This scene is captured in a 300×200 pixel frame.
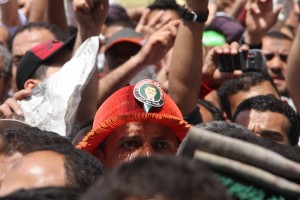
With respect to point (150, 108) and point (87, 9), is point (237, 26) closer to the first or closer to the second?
point (87, 9)

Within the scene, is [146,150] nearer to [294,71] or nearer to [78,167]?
[78,167]

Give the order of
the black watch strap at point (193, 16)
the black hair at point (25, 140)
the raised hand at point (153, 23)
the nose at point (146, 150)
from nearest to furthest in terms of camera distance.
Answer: the black hair at point (25, 140) → the nose at point (146, 150) → the black watch strap at point (193, 16) → the raised hand at point (153, 23)

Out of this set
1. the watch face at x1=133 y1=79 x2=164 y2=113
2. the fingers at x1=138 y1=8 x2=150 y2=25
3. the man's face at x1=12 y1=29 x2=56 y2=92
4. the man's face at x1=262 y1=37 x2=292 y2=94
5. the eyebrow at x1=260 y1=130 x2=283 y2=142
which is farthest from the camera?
the man's face at x1=262 y1=37 x2=292 y2=94

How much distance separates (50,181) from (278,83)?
4340 mm

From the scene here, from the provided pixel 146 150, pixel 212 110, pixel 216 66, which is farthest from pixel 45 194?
pixel 212 110

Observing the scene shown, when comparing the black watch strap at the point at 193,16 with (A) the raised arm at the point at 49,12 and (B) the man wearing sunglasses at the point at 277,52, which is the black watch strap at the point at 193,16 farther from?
(B) the man wearing sunglasses at the point at 277,52

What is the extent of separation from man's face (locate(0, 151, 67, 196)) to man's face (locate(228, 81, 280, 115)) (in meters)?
3.14

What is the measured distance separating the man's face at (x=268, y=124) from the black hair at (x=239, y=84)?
2.23 ft

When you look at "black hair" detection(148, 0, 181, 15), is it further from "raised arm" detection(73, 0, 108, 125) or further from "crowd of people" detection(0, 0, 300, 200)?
"raised arm" detection(73, 0, 108, 125)

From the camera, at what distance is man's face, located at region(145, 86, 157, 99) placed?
11.0ft

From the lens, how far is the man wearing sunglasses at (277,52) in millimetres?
6383

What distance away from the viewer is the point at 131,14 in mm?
7695

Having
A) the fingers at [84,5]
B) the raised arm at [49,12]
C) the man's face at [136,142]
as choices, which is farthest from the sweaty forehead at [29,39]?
the man's face at [136,142]

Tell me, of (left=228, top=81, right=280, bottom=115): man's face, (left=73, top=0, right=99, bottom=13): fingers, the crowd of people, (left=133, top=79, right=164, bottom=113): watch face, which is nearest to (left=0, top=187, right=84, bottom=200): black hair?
the crowd of people
